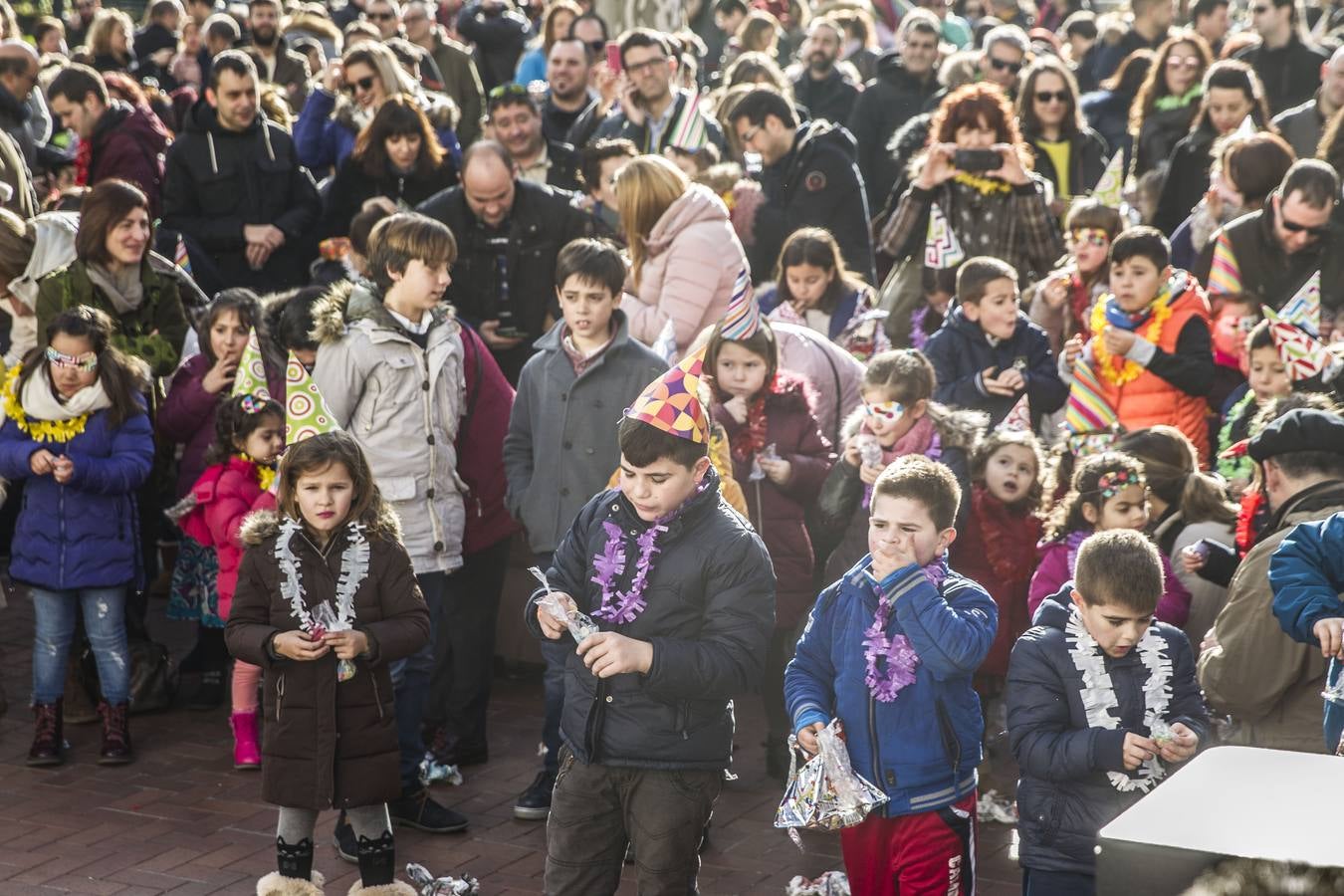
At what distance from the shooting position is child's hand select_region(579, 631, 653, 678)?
459cm

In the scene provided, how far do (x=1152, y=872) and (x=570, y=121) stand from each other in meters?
10.2

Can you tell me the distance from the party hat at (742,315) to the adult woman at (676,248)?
92cm

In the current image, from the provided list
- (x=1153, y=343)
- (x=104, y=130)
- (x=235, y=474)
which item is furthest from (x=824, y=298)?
(x=104, y=130)

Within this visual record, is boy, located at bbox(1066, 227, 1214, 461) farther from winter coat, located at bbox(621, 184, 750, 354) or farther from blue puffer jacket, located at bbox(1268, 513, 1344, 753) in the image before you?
blue puffer jacket, located at bbox(1268, 513, 1344, 753)

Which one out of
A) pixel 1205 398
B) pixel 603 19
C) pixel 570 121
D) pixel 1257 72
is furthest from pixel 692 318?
pixel 603 19

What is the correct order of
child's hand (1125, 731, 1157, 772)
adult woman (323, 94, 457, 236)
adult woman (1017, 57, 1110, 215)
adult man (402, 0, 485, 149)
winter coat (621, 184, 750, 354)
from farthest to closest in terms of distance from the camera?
adult man (402, 0, 485, 149) → adult woman (1017, 57, 1110, 215) → adult woman (323, 94, 457, 236) → winter coat (621, 184, 750, 354) → child's hand (1125, 731, 1157, 772)

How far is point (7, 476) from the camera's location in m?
7.20

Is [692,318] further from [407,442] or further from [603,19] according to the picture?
[603,19]

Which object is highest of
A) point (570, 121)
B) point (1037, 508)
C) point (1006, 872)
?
point (570, 121)

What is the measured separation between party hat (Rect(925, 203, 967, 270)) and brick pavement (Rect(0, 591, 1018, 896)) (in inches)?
105

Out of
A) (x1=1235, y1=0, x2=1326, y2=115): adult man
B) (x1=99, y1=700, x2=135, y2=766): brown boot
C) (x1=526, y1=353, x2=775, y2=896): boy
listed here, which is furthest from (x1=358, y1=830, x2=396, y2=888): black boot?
(x1=1235, y1=0, x2=1326, y2=115): adult man

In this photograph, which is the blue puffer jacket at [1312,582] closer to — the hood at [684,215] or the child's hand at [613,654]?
the child's hand at [613,654]

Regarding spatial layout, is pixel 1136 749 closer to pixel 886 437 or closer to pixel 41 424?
pixel 886 437

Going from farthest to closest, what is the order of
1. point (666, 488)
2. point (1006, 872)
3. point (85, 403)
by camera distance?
point (85, 403)
point (1006, 872)
point (666, 488)
